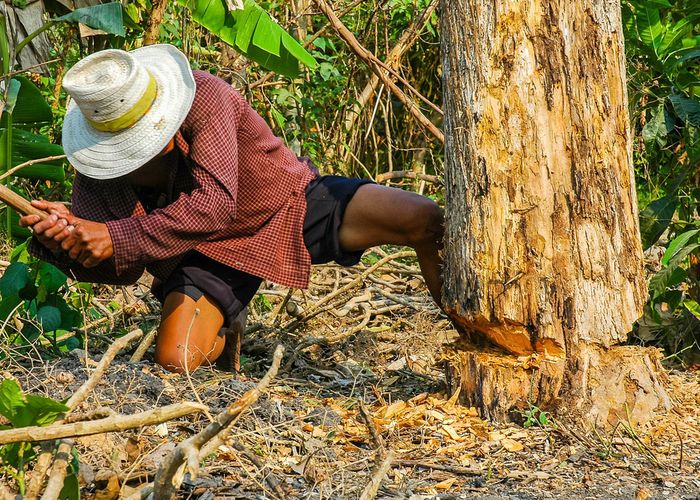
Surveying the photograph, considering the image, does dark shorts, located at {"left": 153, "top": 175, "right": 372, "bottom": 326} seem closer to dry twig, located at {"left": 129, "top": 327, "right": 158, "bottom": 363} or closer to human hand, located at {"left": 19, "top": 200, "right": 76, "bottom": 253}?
dry twig, located at {"left": 129, "top": 327, "right": 158, "bottom": 363}

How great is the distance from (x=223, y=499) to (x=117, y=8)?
110 inches

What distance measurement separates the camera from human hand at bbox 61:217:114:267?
320 centimetres

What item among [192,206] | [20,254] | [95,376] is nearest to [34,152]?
[20,254]

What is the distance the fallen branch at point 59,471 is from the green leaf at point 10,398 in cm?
16

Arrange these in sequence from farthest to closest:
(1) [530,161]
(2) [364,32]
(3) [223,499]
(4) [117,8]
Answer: (2) [364,32], (4) [117,8], (1) [530,161], (3) [223,499]

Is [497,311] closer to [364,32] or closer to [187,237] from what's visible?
[187,237]

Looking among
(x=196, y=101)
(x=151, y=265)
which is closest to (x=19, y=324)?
(x=151, y=265)

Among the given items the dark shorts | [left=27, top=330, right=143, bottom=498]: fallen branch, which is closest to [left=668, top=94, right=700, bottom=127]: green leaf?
the dark shorts

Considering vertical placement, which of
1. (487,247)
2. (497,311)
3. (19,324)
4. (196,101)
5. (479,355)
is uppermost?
(196,101)

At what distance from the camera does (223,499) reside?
7.75 feet

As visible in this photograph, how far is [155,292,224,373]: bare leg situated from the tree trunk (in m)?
1.19

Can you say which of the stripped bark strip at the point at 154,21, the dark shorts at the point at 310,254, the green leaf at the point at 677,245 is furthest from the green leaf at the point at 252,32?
the green leaf at the point at 677,245

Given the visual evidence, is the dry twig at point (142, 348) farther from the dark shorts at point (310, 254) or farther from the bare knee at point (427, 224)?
the bare knee at point (427, 224)

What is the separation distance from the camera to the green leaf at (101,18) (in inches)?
167
